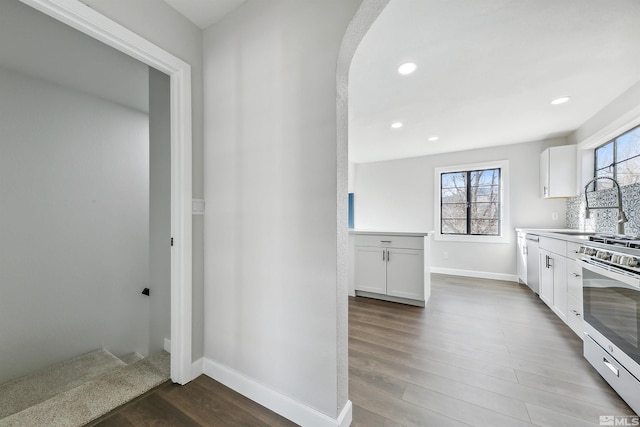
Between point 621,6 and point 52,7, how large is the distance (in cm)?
313

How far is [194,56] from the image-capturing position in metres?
1.73

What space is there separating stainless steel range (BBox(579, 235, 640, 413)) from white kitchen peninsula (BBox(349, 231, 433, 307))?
1363mm

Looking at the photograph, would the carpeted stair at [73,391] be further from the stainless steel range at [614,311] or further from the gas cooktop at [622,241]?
the gas cooktop at [622,241]

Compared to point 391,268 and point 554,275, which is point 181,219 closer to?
point 391,268

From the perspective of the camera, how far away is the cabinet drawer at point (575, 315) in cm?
220

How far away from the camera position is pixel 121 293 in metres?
2.91

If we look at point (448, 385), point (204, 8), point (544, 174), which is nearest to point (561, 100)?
point (544, 174)

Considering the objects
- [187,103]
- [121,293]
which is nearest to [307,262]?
[187,103]

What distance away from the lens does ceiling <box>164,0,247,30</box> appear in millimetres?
1544

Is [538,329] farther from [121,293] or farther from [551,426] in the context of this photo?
[121,293]

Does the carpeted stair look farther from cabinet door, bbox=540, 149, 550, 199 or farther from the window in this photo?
cabinet door, bbox=540, 149, 550, 199

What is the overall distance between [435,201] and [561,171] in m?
1.87

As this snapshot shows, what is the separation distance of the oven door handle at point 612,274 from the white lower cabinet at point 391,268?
1.35 m

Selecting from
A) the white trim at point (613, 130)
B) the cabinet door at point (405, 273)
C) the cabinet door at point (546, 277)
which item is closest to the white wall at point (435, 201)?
the white trim at point (613, 130)
